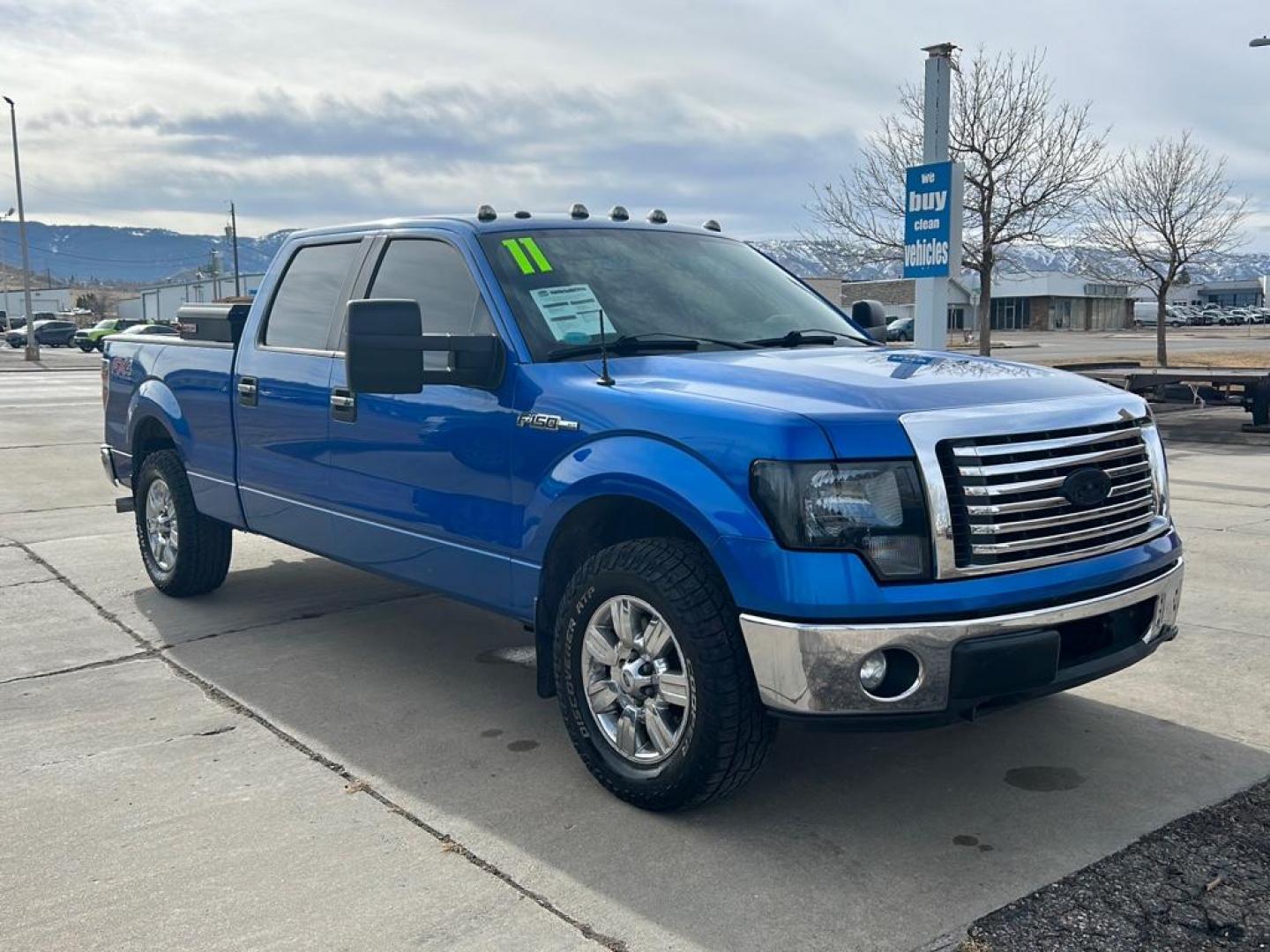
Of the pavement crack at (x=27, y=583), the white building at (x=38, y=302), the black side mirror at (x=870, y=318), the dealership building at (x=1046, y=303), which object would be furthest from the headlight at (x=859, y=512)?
the white building at (x=38, y=302)

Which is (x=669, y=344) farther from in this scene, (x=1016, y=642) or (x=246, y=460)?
(x=246, y=460)

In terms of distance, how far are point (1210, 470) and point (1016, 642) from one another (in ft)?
31.7

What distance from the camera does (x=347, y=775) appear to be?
407 cm

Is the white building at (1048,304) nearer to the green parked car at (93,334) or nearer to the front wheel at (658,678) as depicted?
the green parked car at (93,334)

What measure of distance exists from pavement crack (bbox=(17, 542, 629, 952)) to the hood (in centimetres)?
141

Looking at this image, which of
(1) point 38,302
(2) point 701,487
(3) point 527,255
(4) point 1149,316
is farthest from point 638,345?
(1) point 38,302

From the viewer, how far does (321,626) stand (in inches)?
239

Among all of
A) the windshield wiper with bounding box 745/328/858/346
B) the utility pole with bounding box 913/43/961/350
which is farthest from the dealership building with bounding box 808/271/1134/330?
the windshield wiper with bounding box 745/328/858/346

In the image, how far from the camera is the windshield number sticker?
4.52 meters

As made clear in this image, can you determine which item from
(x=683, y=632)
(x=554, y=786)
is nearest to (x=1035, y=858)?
(x=683, y=632)

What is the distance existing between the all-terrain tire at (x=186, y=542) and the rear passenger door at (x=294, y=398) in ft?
2.35

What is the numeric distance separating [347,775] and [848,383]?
82.8 inches

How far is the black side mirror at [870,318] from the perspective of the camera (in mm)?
5609

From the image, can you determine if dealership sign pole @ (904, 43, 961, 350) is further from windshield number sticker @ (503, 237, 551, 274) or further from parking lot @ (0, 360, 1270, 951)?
windshield number sticker @ (503, 237, 551, 274)
